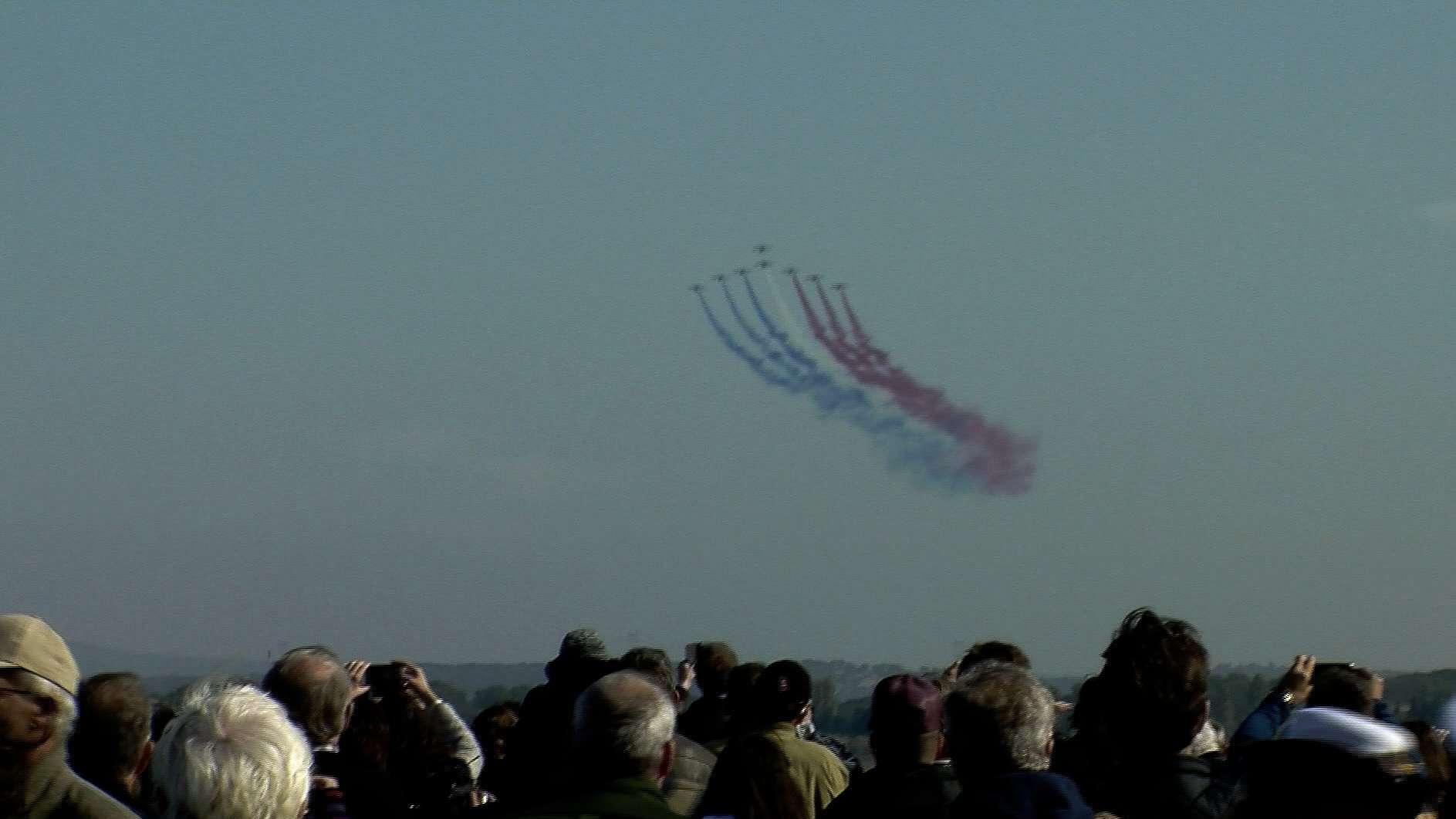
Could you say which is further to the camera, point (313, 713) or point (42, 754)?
point (313, 713)

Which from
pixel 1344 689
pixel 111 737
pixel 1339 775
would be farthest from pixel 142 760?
pixel 1344 689

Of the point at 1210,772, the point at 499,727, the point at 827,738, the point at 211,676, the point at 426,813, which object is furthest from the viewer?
the point at 499,727

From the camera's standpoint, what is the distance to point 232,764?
182 inches

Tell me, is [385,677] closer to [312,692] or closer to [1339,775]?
[312,692]

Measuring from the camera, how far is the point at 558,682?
340 inches

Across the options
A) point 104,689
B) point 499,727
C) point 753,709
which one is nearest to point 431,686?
point 753,709

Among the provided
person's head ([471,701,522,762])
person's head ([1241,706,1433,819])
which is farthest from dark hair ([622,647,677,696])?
person's head ([1241,706,1433,819])

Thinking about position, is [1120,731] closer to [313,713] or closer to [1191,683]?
[1191,683]

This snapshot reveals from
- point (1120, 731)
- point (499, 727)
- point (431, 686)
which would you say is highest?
point (1120, 731)

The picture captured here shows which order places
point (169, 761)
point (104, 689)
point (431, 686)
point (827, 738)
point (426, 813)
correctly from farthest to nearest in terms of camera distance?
point (827, 738) → point (431, 686) → point (426, 813) → point (104, 689) → point (169, 761)

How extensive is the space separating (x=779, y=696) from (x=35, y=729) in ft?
13.6

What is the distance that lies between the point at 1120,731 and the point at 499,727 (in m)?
6.08

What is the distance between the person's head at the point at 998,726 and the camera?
5598 mm

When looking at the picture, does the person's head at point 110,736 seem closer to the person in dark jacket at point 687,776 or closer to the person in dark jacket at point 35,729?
the person in dark jacket at point 35,729
